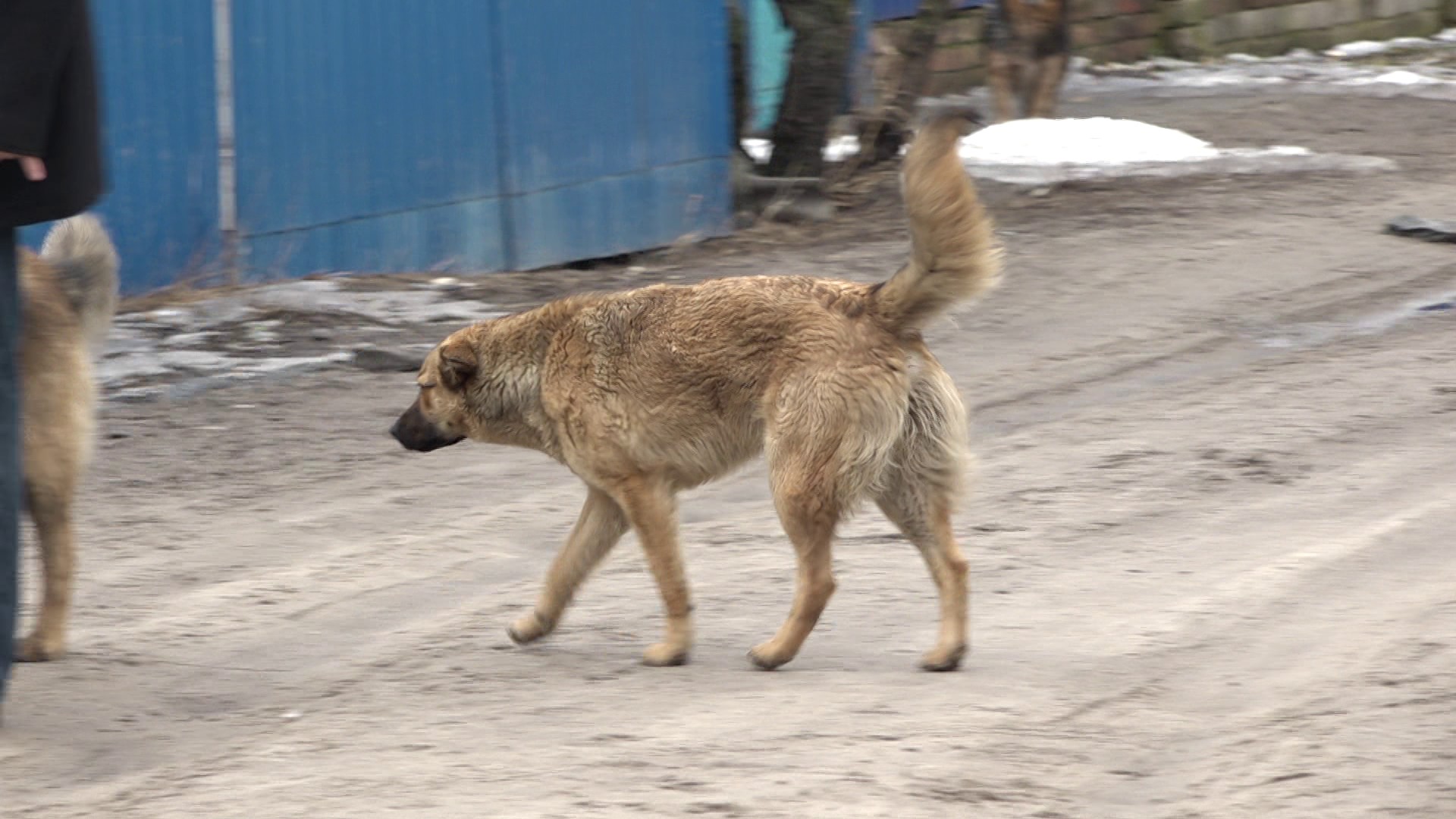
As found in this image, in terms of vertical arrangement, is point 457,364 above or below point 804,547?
above

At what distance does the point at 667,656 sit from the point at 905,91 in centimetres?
945

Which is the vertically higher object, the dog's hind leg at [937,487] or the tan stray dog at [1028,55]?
the tan stray dog at [1028,55]

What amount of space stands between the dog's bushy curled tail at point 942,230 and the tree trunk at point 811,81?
8.14 m

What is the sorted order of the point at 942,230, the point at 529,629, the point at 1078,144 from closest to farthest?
the point at 942,230 < the point at 529,629 < the point at 1078,144

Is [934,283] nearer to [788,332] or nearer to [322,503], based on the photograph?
[788,332]

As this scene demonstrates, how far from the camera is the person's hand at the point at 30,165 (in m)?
3.94

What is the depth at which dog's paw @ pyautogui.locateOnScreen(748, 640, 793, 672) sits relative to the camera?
16.6 ft

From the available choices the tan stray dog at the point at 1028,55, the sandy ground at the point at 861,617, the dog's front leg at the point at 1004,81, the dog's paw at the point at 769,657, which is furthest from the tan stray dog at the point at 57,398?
the dog's front leg at the point at 1004,81

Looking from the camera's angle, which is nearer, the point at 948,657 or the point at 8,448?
the point at 8,448

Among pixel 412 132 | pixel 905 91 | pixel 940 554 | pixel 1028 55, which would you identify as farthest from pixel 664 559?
pixel 1028 55

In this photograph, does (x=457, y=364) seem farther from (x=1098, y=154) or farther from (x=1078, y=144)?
(x=1078, y=144)

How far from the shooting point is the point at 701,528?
681 centimetres

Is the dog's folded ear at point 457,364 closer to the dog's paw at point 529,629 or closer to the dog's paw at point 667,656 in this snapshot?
the dog's paw at point 529,629

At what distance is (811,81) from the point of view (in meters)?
13.0
